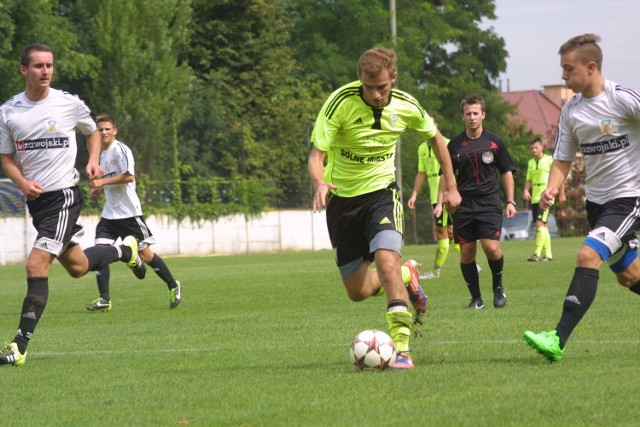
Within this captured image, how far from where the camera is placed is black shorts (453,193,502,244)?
12.6 metres

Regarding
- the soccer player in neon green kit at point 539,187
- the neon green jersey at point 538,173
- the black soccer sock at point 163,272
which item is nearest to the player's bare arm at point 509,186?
the black soccer sock at point 163,272

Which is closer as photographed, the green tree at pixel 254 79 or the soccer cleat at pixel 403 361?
the soccer cleat at pixel 403 361

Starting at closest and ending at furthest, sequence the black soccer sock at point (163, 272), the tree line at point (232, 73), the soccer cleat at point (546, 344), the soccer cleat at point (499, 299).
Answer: the soccer cleat at point (546, 344), the soccer cleat at point (499, 299), the black soccer sock at point (163, 272), the tree line at point (232, 73)

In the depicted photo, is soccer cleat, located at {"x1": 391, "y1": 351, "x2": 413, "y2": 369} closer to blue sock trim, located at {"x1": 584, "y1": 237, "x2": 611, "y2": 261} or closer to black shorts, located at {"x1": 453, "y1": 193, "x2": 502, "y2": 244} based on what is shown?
blue sock trim, located at {"x1": 584, "y1": 237, "x2": 611, "y2": 261}

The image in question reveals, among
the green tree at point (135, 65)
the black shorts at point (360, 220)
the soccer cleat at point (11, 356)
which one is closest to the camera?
the black shorts at point (360, 220)

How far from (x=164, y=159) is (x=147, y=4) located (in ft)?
18.6

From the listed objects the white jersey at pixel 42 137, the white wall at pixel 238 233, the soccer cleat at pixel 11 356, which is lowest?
the white wall at pixel 238 233

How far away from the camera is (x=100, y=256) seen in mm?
11805

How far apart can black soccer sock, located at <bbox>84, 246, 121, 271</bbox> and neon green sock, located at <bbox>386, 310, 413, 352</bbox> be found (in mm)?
4189

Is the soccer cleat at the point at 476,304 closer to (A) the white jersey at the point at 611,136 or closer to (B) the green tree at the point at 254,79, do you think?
(A) the white jersey at the point at 611,136

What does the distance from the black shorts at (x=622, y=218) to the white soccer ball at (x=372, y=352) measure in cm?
159

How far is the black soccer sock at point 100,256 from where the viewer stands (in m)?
11.5

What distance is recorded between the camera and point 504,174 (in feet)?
42.8

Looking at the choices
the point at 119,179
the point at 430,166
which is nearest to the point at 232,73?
the point at 430,166
